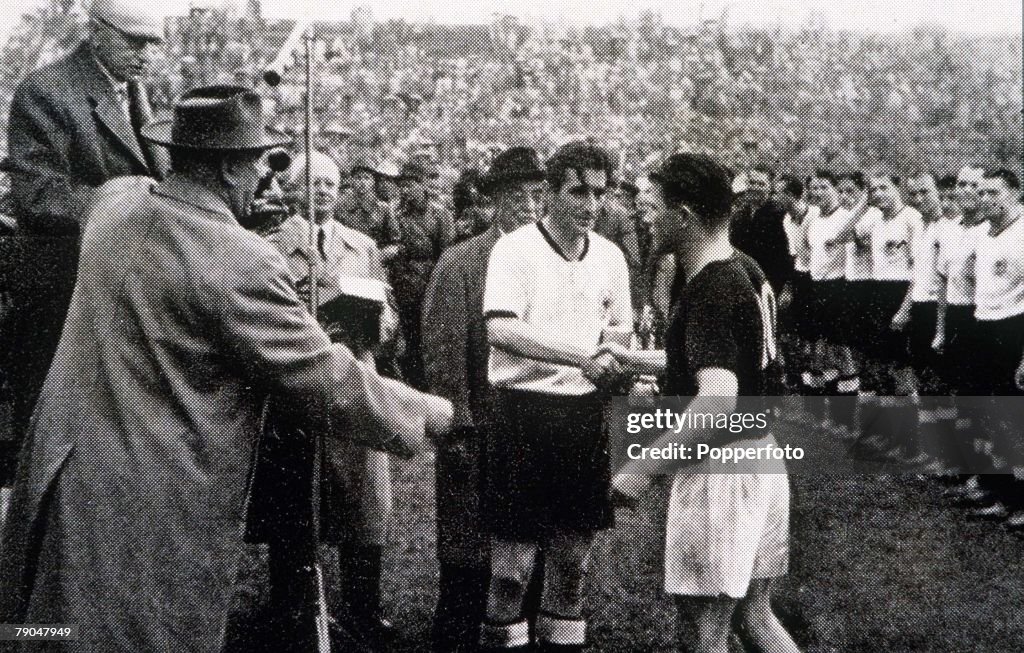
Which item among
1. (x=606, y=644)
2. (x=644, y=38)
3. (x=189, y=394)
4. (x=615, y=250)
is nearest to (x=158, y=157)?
(x=189, y=394)

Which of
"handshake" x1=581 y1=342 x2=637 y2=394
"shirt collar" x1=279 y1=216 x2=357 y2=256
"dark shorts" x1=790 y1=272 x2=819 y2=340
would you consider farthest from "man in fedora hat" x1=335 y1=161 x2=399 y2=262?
"dark shorts" x1=790 y1=272 x2=819 y2=340

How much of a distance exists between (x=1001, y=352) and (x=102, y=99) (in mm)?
3158

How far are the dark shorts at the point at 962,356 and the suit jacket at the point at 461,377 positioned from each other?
2193 mm

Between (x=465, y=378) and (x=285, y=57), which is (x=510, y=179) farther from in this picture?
(x=285, y=57)

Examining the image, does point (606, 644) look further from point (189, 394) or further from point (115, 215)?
point (115, 215)

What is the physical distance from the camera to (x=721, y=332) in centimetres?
216

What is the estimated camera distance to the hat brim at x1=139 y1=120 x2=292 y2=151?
2.02 meters

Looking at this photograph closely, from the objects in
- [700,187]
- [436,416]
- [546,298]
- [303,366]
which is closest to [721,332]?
[700,187]

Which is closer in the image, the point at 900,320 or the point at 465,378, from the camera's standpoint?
the point at 465,378

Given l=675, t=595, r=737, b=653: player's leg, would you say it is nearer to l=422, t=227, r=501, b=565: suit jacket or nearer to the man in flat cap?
l=422, t=227, r=501, b=565: suit jacket

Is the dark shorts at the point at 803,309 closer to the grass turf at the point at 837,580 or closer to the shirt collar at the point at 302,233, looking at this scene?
the grass turf at the point at 837,580

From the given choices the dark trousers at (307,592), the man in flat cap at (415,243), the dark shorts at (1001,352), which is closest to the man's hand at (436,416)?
the dark trousers at (307,592)

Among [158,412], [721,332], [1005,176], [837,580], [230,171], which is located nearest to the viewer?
[158,412]

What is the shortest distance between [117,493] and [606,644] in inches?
56.6
